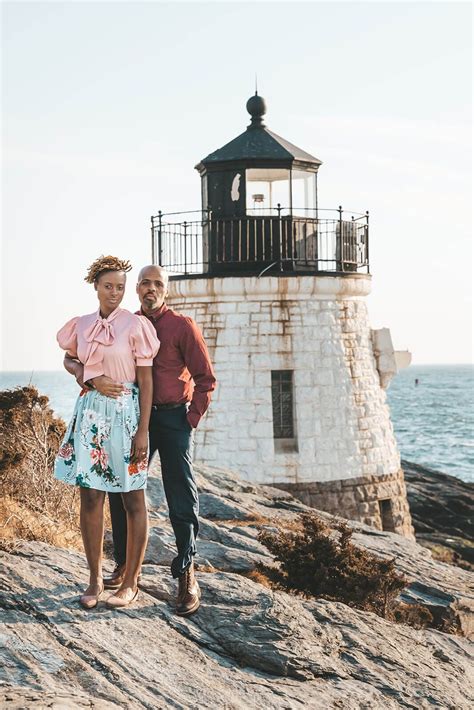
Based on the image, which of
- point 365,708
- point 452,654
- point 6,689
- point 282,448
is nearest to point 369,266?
point 282,448

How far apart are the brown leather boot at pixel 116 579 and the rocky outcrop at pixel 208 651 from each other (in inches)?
7.3

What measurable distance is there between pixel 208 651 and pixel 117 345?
1.92 m

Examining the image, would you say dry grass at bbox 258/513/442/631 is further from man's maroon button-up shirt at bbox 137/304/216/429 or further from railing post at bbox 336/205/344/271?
railing post at bbox 336/205/344/271

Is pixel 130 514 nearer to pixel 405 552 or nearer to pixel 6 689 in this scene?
pixel 6 689

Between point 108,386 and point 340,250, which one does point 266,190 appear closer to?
point 340,250

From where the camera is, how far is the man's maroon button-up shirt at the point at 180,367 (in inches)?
240

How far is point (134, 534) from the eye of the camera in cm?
602

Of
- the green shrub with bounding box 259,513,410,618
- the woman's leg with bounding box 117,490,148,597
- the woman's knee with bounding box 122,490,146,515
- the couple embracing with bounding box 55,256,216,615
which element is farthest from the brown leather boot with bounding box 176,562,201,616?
the green shrub with bounding box 259,513,410,618

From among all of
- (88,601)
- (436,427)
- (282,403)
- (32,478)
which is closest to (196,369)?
(88,601)

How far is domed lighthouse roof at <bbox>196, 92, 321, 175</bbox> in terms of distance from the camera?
16828 mm

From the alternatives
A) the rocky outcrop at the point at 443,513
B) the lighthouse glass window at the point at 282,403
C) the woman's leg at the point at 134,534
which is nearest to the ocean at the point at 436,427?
the lighthouse glass window at the point at 282,403

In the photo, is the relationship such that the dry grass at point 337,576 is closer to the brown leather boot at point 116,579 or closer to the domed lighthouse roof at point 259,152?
the brown leather boot at point 116,579

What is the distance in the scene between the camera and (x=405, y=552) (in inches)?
437

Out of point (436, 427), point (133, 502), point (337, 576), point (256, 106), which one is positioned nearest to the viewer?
point (133, 502)
